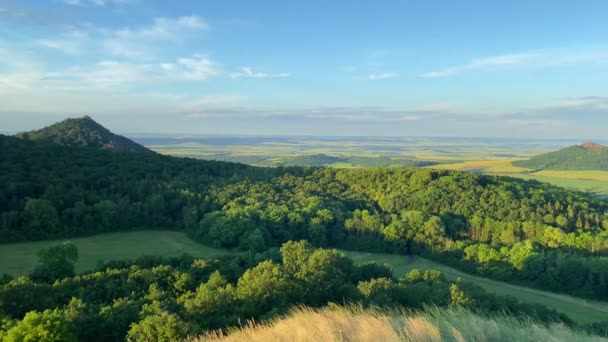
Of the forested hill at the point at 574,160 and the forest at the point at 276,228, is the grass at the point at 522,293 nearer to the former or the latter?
the forest at the point at 276,228

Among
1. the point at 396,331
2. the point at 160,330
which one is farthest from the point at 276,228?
the point at 396,331

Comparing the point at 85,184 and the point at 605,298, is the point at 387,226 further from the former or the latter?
the point at 85,184

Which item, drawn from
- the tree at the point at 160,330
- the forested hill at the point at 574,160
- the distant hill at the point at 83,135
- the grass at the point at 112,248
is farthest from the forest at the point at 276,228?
the forested hill at the point at 574,160

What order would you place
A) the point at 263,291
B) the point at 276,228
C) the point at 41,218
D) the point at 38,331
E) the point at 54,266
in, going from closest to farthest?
the point at 38,331, the point at 263,291, the point at 54,266, the point at 41,218, the point at 276,228

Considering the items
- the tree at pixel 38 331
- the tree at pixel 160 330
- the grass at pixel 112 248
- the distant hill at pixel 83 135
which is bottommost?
the grass at pixel 112 248

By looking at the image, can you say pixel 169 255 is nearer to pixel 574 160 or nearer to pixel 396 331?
pixel 396 331

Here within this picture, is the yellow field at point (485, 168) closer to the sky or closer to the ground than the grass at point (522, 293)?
closer to the sky
